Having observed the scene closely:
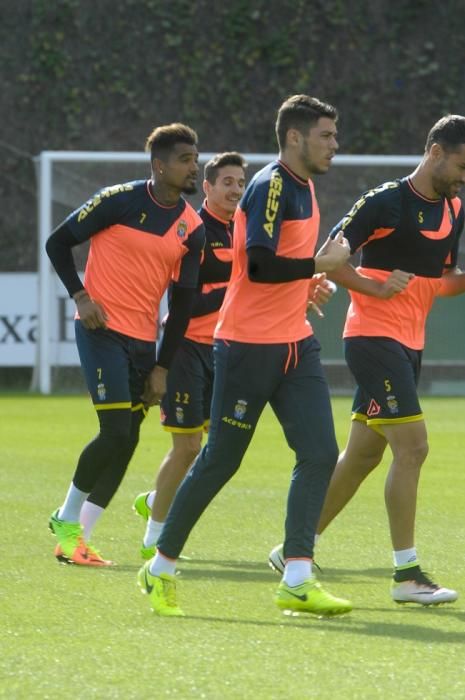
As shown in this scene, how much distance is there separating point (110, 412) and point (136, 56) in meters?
16.1

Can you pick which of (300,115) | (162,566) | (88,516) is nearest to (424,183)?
(300,115)

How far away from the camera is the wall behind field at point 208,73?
75.5ft

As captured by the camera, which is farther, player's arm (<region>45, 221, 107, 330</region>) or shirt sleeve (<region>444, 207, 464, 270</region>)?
player's arm (<region>45, 221, 107, 330</region>)

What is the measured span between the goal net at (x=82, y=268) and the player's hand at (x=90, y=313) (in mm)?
11948

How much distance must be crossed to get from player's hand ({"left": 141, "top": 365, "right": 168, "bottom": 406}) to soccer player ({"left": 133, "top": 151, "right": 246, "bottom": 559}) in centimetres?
47

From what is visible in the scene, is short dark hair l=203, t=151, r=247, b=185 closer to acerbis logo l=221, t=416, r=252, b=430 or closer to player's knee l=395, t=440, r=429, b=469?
player's knee l=395, t=440, r=429, b=469

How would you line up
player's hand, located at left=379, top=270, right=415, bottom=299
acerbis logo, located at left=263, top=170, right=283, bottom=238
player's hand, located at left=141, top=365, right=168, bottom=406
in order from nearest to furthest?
acerbis logo, located at left=263, top=170, right=283, bottom=238 < player's hand, located at left=379, top=270, right=415, bottom=299 < player's hand, located at left=141, top=365, right=168, bottom=406

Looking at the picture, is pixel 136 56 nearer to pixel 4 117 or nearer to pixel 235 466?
pixel 4 117

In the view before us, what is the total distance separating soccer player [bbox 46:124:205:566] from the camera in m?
7.91

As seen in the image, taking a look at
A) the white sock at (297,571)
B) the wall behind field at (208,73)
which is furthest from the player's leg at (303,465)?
the wall behind field at (208,73)

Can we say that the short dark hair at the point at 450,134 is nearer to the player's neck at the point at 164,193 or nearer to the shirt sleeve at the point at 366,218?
the shirt sleeve at the point at 366,218

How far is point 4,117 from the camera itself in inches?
905

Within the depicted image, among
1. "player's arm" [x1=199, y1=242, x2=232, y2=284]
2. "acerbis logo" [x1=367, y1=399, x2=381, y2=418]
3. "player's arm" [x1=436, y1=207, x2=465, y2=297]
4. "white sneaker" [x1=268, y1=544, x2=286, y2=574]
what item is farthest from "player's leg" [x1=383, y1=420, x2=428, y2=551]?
"player's arm" [x1=199, y1=242, x2=232, y2=284]

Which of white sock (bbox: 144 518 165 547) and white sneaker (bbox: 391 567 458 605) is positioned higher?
white sneaker (bbox: 391 567 458 605)
